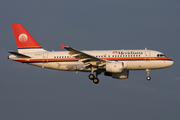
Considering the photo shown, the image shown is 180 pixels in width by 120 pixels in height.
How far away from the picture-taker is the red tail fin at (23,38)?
50.6m

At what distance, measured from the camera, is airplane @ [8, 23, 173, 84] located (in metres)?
44.8

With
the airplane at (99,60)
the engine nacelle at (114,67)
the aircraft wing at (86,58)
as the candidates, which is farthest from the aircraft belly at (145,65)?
the aircraft wing at (86,58)

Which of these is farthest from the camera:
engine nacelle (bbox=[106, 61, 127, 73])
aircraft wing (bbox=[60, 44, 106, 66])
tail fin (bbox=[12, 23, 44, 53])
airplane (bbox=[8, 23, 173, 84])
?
tail fin (bbox=[12, 23, 44, 53])

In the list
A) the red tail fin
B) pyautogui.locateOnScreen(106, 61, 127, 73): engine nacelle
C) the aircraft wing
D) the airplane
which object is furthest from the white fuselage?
the red tail fin

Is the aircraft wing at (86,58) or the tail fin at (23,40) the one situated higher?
the tail fin at (23,40)

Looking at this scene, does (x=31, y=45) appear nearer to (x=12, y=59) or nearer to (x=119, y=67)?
(x=12, y=59)

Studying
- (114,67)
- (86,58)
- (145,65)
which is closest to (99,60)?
(86,58)

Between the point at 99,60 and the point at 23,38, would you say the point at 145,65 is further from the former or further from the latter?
the point at 23,38

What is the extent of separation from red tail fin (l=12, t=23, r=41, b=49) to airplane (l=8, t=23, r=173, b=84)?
2031mm

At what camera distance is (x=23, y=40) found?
5097cm

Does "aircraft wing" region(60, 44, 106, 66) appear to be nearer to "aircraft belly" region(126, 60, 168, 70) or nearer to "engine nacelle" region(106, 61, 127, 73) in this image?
"engine nacelle" region(106, 61, 127, 73)

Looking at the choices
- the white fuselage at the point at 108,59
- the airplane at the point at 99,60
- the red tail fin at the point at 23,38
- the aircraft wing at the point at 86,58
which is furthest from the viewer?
the red tail fin at the point at 23,38

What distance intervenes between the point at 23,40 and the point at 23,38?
342 millimetres

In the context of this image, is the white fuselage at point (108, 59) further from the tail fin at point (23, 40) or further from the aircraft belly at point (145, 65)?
the tail fin at point (23, 40)
